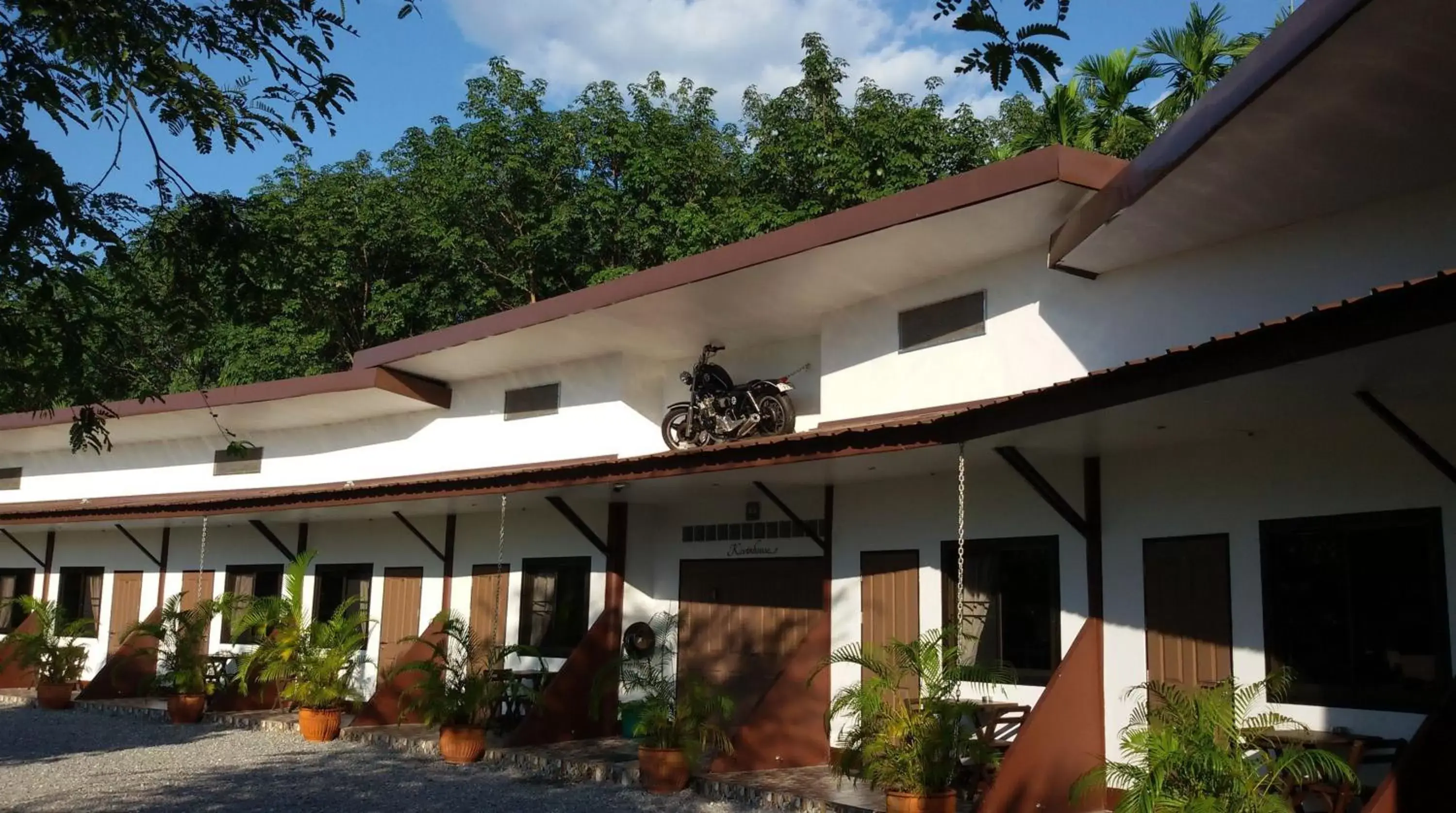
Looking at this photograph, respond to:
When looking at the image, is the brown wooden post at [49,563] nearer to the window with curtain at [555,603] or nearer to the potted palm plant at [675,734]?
the window with curtain at [555,603]

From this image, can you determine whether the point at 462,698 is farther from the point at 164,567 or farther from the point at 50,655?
the point at 164,567

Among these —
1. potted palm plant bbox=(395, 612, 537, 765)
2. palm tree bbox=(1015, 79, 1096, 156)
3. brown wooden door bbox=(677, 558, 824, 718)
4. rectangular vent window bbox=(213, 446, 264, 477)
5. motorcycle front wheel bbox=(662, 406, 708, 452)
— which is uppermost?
palm tree bbox=(1015, 79, 1096, 156)

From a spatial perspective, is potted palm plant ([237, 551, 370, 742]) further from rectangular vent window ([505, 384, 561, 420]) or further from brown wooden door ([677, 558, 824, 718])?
brown wooden door ([677, 558, 824, 718])

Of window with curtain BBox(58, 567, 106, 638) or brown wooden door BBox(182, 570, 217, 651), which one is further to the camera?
window with curtain BBox(58, 567, 106, 638)

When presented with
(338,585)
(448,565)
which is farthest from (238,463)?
(448,565)

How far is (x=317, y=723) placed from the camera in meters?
14.4

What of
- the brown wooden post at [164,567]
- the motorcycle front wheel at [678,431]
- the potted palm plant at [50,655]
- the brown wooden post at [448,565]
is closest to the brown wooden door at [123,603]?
the brown wooden post at [164,567]

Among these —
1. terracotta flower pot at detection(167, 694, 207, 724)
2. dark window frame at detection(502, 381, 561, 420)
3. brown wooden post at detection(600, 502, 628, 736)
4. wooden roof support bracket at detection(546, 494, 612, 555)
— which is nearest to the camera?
brown wooden post at detection(600, 502, 628, 736)

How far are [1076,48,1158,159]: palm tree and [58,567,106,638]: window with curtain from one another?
1846 centimetres

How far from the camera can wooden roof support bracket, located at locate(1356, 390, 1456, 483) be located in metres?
7.14

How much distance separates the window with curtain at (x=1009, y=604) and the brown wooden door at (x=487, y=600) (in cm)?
677

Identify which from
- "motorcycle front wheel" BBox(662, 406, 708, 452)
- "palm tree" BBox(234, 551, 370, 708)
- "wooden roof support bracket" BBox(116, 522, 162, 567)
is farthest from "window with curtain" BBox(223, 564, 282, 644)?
"motorcycle front wheel" BBox(662, 406, 708, 452)

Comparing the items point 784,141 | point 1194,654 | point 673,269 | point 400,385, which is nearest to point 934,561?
point 1194,654

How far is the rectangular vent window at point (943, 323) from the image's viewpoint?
35.7 feet
